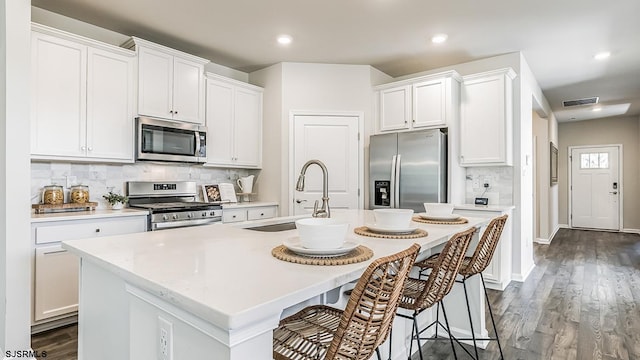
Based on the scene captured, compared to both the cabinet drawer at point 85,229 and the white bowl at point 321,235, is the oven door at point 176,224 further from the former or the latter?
the white bowl at point 321,235

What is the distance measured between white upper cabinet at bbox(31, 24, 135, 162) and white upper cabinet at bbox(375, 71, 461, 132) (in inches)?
108

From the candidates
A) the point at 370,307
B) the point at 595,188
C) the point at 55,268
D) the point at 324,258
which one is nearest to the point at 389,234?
→ the point at 324,258

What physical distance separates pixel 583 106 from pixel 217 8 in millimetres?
6715

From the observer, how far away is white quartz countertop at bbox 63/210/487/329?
764 mm

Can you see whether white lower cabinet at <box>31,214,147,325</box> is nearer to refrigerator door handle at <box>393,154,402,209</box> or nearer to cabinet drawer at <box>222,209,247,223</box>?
cabinet drawer at <box>222,209,247,223</box>

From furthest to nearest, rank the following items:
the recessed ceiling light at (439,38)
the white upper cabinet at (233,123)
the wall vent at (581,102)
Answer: the wall vent at (581,102), the white upper cabinet at (233,123), the recessed ceiling light at (439,38)

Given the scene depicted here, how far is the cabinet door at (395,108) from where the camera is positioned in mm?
4141

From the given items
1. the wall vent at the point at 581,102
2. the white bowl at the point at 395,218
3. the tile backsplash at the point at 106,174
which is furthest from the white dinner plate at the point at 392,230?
the wall vent at the point at 581,102

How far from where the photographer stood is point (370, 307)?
96cm

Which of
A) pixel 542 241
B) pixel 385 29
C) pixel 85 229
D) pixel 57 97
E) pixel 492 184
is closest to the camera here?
pixel 85 229

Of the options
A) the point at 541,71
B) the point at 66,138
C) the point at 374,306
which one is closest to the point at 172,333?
the point at 374,306

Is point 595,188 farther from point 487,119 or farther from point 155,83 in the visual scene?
point 155,83

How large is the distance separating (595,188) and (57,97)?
9603 millimetres

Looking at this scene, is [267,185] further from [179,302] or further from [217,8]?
[179,302]
